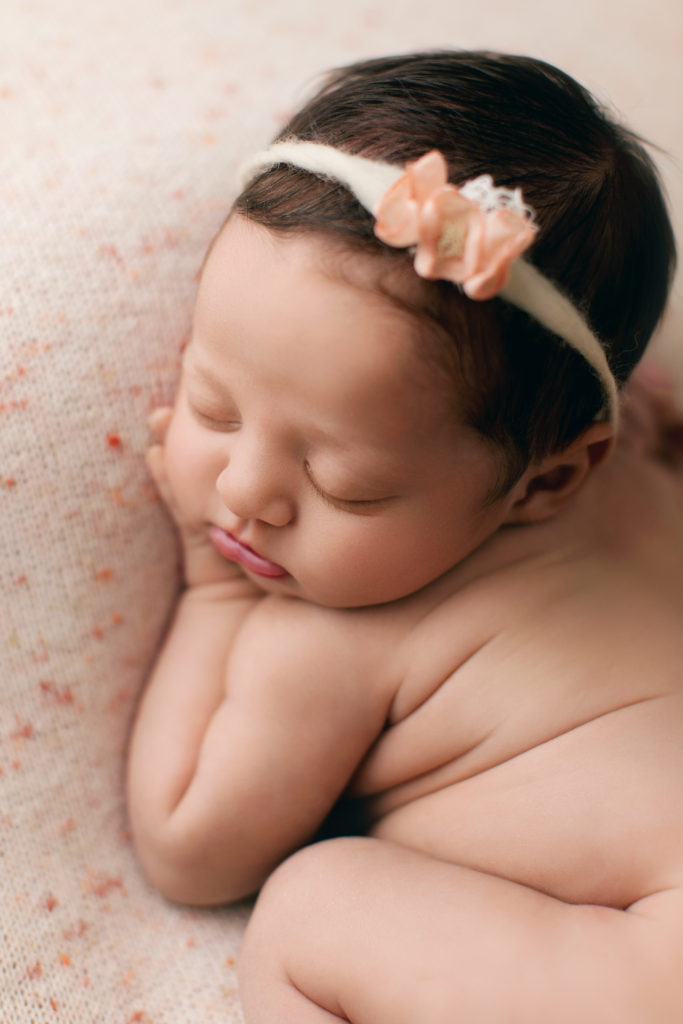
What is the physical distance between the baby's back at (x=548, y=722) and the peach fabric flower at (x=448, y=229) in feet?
1.23

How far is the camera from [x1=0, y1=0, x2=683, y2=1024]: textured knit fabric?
3.19ft

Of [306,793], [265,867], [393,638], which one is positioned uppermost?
[393,638]

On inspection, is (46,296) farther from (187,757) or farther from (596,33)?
(596,33)

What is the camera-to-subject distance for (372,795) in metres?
1.10

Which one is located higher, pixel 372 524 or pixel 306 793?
pixel 372 524

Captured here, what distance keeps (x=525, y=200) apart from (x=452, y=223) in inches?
5.1

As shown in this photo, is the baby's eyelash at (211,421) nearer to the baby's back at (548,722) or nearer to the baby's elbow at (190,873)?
the baby's back at (548,722)

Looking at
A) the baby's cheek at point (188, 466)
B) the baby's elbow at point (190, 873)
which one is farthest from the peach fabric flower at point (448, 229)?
the baby's elbow at point (190, 873)

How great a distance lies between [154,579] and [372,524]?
36 cm

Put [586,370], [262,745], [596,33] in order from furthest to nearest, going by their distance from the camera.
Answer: [596,33], [262,745], [586,370]

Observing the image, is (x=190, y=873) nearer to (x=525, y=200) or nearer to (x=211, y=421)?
(x=211, y=421)

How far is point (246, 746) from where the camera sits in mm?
993

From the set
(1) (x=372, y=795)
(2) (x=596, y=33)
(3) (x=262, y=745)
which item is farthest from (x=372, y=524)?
(2) (x=596, y=33)

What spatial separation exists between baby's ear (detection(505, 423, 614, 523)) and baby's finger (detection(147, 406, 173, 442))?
40 cm
